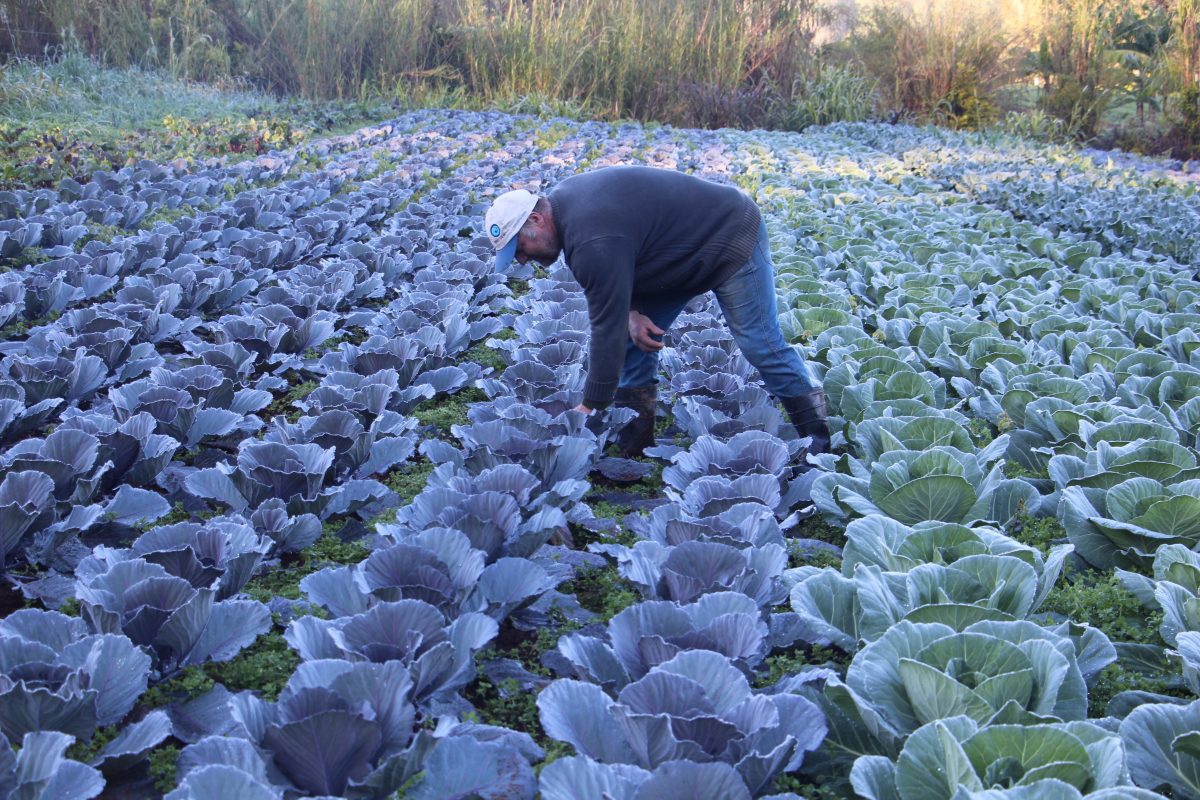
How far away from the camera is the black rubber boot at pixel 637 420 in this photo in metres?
3.57

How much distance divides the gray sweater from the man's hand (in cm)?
9

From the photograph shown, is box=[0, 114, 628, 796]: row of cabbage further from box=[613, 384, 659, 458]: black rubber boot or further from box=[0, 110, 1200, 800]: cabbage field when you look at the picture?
box=[613, 384, 659, 458]: black rubber boot

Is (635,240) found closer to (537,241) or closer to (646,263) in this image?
(646,263)

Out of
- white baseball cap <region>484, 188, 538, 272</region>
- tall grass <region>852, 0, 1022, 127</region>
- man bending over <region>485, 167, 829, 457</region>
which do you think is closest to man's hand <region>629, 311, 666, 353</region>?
man bending over <region>485, 167, 829, 457</region>

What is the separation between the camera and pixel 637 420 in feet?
11.7

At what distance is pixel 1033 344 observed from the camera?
398 centimetres

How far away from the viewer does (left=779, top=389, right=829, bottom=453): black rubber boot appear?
3.45m

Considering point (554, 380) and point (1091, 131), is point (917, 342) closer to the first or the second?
point (554, 380)

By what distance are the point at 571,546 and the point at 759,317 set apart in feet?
3.67

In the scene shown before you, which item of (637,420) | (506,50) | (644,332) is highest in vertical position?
(506,50)

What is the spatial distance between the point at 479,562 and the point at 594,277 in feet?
3.77

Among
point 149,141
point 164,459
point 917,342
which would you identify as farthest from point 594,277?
point 149,141

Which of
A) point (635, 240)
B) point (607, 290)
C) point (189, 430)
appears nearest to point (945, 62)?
point (635, 240)

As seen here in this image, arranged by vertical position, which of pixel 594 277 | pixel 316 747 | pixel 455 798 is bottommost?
pixel 455 798
